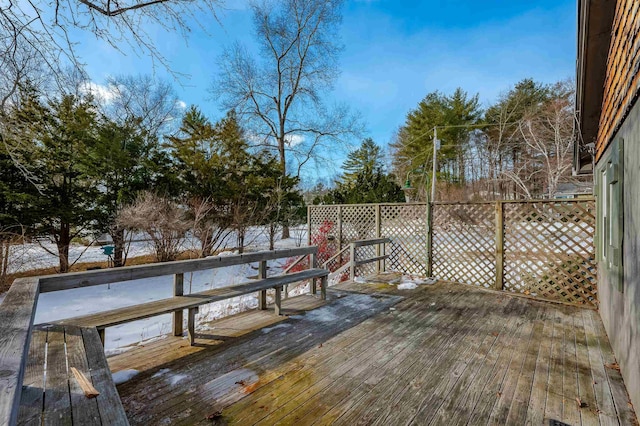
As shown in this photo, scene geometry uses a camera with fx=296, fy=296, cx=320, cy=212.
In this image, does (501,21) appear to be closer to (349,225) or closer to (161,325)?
(349,225)

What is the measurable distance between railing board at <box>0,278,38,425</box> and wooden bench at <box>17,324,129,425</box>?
0.27m

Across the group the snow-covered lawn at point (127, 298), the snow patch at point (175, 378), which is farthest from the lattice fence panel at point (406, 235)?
the snow patch at point (175, 378)

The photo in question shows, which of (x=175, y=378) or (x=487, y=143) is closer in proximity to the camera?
(x=175, y=378)

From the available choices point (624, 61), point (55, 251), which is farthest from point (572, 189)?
point (55, 251)

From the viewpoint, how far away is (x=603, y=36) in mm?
3098

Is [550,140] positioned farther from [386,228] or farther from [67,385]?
[67,385]

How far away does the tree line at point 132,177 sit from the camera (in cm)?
849

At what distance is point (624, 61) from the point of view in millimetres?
2311

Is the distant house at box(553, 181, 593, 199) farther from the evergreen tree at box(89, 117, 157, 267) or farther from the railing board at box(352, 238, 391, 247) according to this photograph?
the evergreen tree at box(89, 117, 157, 267)

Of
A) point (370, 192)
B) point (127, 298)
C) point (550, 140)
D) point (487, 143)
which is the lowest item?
point (127, 298)

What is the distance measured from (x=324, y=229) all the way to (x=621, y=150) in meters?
6.54

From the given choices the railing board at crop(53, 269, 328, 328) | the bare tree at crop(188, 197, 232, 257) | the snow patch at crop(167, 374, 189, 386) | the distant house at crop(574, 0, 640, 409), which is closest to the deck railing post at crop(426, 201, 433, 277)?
the distant house at crop(574, 0, 640, 409)

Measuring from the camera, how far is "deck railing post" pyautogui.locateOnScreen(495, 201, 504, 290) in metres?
5.27

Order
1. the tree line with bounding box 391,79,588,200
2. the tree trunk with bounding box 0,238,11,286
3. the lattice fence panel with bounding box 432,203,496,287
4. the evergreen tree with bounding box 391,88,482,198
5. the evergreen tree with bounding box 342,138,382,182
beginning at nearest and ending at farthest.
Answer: the lattice fence panel with bounding box 432,203,496,287 → the tree trunk with bounding box 0,238,11,286 → the tree line with bounding box 391,79,588,200 → the evergreen tree with bounding box 391,88,482,198 → the evergreen tree with bounding box 342,138,382,182
